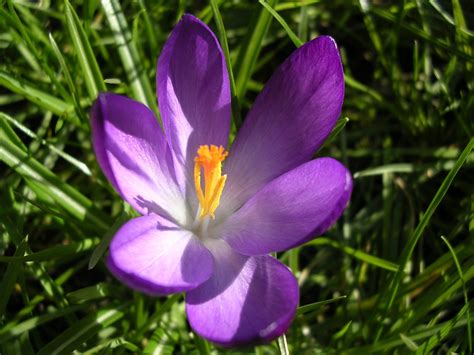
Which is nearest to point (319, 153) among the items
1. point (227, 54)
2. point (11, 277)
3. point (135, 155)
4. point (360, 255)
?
point (360, 255)

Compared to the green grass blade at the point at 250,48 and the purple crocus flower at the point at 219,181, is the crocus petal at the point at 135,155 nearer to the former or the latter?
the purple crocus flower at the point at 219,181

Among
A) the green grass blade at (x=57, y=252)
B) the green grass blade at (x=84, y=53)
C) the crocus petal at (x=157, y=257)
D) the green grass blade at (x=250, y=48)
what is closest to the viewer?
the crocus petal at (x=157, y=257)

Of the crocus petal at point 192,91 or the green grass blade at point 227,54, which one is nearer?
the crocus petal at point 192,91

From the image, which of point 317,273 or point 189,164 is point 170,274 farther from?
A: point 317,273

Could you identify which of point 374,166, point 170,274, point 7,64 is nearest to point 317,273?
point 374,166

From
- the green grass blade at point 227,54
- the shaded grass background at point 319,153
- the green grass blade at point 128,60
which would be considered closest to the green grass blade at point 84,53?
the shaded grass background at point 319,153

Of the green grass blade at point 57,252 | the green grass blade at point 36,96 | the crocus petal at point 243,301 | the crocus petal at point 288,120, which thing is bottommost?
the crocus petal at point 243,301
